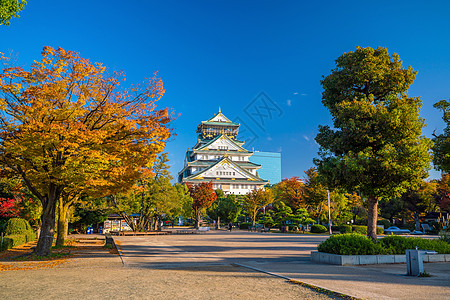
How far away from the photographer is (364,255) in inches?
484

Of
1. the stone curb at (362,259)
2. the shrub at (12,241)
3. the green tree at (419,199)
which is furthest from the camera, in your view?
the green tree at (419,199)

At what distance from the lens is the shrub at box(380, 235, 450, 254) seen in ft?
43.4

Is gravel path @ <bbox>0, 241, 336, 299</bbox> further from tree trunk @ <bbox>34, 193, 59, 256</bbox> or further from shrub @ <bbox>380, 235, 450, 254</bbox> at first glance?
shrub @ <bbox>380, 235, 450, 254</bbox>

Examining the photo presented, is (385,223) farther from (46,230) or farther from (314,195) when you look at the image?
(46,230)

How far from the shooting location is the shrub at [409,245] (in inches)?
521

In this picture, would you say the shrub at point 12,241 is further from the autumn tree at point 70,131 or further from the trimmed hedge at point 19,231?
the autumn tree at point 70,131

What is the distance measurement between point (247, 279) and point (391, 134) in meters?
9.31

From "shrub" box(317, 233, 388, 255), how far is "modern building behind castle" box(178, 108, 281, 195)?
221ft

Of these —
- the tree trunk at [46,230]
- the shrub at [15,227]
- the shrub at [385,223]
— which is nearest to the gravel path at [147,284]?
the tree trunk at [46,230]

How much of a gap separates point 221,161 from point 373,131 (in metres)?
70.9

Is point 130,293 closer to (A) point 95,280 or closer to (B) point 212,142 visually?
(A) point 95,280

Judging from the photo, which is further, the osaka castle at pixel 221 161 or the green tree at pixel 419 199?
the osaka castle at pixel 221 161

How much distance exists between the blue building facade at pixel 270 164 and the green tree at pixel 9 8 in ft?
575

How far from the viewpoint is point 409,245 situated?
1348 centimetres
